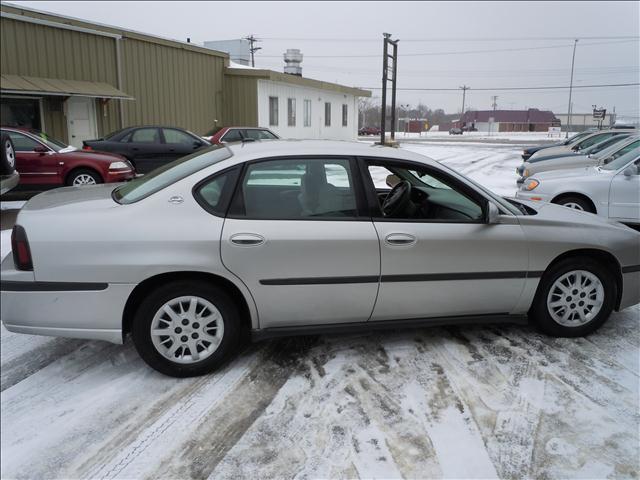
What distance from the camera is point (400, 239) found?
361 centimetres

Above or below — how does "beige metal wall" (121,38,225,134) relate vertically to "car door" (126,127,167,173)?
above

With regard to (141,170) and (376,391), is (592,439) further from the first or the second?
(141,170)

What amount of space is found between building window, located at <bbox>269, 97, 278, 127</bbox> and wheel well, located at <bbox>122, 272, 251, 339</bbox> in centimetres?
2155

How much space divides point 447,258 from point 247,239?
1388 millimetres

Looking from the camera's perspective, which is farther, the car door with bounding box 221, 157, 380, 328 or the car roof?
the car roof

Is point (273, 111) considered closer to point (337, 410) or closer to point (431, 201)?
point (431, 201)

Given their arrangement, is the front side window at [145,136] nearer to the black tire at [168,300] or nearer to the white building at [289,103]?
the white building at [289,103]

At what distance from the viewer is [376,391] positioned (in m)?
3.36

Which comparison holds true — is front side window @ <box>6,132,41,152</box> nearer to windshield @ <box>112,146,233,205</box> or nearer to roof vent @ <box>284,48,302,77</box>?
windshield @ <box>112,146,233,205</box>

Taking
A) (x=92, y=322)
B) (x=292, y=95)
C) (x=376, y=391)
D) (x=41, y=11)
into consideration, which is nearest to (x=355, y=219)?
(x=376, y=391)

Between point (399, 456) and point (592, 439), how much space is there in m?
1.10

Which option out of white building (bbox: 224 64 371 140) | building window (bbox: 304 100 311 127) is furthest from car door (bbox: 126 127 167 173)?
building window (bbox: 304 100 311 127)

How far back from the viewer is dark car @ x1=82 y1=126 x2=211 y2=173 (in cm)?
1380

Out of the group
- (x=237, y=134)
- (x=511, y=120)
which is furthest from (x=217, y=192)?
(x=511, y=120)
